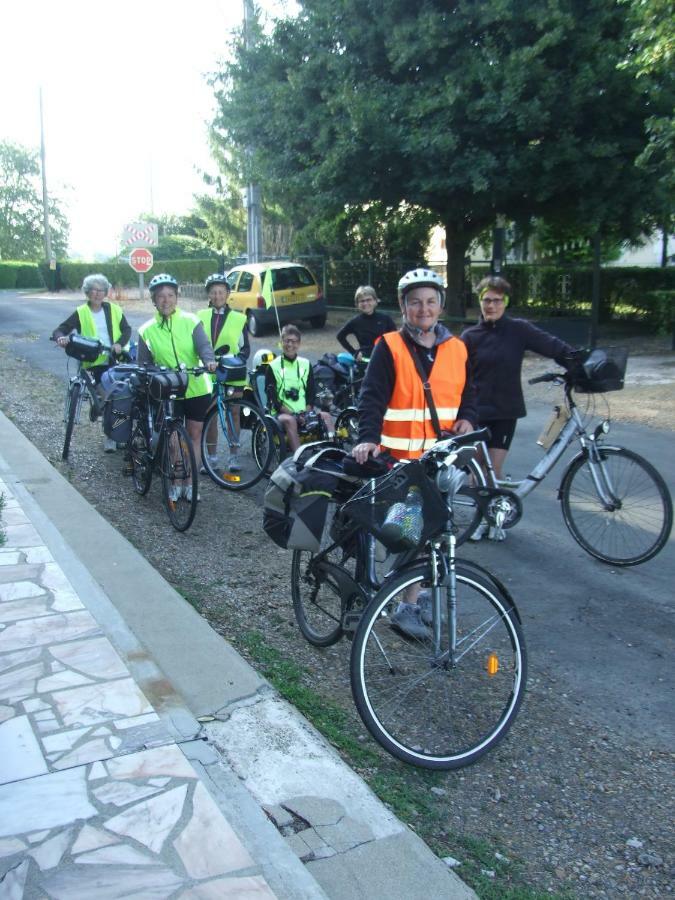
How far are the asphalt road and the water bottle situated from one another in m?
1.23

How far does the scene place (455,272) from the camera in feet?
69.9

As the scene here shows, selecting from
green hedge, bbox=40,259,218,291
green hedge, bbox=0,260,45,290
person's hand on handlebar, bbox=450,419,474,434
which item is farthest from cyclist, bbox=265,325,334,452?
green hedge, bbox=0,260,45,290

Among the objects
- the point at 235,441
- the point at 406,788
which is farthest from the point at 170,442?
the point at 406,788

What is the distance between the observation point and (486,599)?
3676 mm

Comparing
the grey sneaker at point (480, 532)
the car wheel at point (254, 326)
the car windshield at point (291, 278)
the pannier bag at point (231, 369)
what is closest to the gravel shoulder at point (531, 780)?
the grey sneaker at point (480, 532)

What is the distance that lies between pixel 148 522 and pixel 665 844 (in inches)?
191

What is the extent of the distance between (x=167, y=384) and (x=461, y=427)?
10.8 feet

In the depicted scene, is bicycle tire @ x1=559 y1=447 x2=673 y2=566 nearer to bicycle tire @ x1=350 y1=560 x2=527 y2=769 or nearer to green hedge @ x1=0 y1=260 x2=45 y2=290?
bicycle tire @ x1=350 y1=560 x2=527 y2=769

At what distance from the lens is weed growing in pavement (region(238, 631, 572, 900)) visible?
2.96 m

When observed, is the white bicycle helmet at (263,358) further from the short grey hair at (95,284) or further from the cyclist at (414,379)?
the cyclist at (414,379)

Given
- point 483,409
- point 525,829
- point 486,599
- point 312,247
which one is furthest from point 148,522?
point 312,247

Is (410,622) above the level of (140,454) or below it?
below

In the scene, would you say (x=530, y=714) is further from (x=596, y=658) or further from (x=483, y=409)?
(x=483, y=409)

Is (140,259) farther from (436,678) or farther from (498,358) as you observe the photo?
(436,678)
